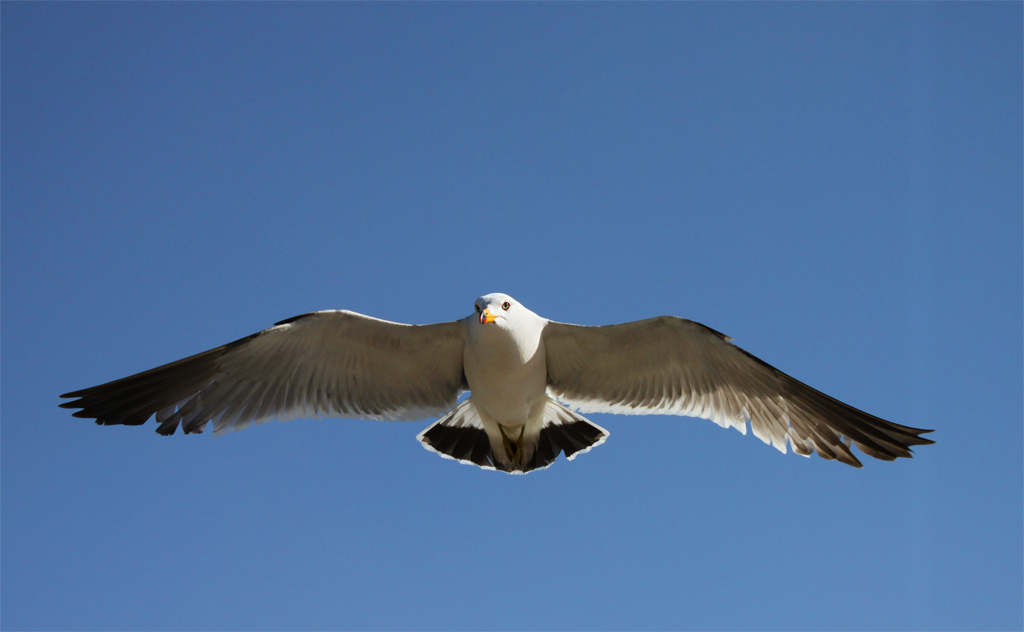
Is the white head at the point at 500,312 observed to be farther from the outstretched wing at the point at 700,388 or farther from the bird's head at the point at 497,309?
the outstretched wing at the point at 700,388

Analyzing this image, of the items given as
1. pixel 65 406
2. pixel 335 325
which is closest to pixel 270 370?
pixel 335 325

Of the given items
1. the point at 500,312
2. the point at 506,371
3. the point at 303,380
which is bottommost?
the point at 303,380

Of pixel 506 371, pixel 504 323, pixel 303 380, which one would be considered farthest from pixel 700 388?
pixel 303 380

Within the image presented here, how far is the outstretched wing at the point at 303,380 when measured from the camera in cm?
696

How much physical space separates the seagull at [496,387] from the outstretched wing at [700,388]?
1 centimetres

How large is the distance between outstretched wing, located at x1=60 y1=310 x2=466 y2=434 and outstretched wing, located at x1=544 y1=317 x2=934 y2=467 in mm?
1281

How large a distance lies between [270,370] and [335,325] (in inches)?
37.6

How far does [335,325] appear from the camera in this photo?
7.04 meters

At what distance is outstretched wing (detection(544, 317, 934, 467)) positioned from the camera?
6965 millimetres

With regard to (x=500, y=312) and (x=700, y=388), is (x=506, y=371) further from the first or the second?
(x=700, y=388)

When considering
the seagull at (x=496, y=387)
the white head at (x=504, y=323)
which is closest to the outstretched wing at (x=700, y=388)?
the seagull at (x=496, y=387)

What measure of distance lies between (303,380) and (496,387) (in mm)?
2070

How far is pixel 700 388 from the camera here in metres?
7.62

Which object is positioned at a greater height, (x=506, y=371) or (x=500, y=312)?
(x=500, y=312)
